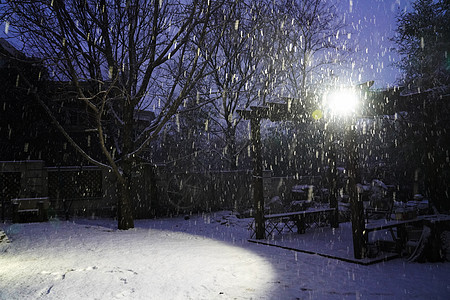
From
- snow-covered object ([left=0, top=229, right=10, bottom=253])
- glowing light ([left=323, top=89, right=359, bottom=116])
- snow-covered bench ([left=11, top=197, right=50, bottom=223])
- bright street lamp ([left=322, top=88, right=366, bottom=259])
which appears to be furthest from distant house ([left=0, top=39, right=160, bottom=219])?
bright street lamp ([left=322, top=88, right=366, bottom=259])

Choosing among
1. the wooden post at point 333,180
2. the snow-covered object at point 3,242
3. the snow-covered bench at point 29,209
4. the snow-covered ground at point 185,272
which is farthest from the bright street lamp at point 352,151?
the snow-covered bench at point 29,209

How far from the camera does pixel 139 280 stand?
4.80 m

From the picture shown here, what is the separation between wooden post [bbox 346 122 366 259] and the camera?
645 cm

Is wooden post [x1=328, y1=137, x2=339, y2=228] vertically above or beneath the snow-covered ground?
above

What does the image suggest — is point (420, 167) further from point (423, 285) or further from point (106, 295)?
point (106, 295)

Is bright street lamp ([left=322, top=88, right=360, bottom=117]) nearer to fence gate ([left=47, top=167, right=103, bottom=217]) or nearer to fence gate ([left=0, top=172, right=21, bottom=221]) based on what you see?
fence gate ([left=47, top=167, right=103, bottom=217])

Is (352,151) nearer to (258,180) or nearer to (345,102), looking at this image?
(345,102)

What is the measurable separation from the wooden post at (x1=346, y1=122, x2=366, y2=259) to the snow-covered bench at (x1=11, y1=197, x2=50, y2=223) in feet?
33.1

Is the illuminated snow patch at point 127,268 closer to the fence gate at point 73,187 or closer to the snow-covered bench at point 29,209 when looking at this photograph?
the snow-covered bench at point 29,209

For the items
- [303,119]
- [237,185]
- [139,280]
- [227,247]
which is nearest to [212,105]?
[237,185]

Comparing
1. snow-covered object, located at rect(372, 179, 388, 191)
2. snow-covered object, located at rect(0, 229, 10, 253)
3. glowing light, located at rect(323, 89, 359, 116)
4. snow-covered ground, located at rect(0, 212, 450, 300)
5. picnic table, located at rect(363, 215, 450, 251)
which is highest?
glowing light, located at rect(323, 89, 359, 116)

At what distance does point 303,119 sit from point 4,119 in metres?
13.7

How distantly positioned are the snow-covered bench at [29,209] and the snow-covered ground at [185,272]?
10.8 ft

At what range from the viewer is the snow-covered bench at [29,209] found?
1090cm
